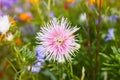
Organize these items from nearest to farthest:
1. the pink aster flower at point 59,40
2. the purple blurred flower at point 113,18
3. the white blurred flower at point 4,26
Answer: the pink aster flower at point 59,40 < the white blurred flower at point 4,26 < the purple blurred flower at point 113,18

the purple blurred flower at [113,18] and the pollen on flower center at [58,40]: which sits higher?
the purple blurred flower at [113,18]

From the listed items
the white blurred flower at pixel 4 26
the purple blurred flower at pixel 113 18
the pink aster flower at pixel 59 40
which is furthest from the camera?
the purple blurred flower at pixel 113 18

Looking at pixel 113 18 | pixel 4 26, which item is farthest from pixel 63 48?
pixel 113 18

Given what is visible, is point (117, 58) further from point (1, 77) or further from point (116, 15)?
point (1, 77)

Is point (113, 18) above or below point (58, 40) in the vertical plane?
above

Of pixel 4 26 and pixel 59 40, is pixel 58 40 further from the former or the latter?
pixel 4 26

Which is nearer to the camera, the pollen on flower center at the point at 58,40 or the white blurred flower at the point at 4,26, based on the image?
the pollen on flower center at the point at 58,40

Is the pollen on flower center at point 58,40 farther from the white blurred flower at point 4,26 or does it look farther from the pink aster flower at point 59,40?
the white blurred flower at point 4,26

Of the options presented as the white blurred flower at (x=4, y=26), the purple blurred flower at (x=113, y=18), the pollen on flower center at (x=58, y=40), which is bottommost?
the pollen on flower center at (x=58, y=40)

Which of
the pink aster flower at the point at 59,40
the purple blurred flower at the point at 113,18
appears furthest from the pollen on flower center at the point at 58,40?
the purple blurred flower at the point at 113,18

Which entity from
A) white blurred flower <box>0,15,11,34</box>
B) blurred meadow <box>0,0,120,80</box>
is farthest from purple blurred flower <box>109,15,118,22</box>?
white blurred flower <box>0,15,11,34</box>
